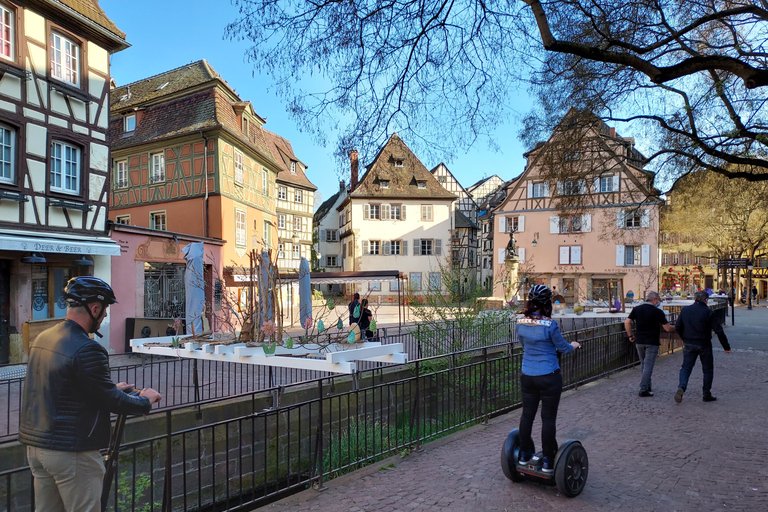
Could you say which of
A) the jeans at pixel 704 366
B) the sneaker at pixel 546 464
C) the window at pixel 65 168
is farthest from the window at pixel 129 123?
the sneaker at pixel 546 464

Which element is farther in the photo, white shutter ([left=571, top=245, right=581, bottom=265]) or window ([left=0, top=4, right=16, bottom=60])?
white shutter ([left=571, top=245, right=581, bottom=265])

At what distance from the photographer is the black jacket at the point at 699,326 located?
8336 mm

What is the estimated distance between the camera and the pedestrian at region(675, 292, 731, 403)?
8.33 metres

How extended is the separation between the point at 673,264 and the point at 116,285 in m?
57.1

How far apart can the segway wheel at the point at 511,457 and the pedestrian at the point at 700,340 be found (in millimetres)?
4537

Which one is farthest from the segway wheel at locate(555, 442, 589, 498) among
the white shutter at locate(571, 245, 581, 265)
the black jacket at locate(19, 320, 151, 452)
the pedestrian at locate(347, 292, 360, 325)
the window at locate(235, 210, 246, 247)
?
the white shutter at locate(571, 245, 581, 265)

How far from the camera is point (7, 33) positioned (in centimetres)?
1330

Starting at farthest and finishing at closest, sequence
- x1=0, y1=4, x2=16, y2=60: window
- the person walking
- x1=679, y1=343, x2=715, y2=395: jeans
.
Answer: the person walking
x1=0, y1=4, x2=16, y2=60: window
x1=679, y1=343, x2=715, y2=395: jeans

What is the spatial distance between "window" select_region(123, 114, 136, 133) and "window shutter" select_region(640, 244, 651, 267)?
109 feet

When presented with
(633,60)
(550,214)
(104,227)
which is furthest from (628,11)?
(550,214)

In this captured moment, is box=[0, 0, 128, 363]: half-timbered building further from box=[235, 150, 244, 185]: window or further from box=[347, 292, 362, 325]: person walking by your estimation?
box=[235, 150, 244, 185]: window

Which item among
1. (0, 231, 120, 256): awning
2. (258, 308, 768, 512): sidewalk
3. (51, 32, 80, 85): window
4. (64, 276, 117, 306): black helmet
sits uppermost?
(51, 32, 80, 85): window

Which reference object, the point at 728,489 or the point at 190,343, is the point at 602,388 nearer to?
the point at 728,489

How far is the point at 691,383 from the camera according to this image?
32.0 ft
